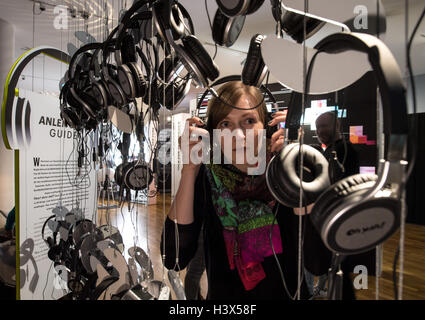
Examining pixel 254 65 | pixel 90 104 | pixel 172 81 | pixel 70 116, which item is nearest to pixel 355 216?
pixel 254 65

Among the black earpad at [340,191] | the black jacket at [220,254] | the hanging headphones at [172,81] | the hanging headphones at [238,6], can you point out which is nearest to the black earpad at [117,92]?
the hanging headphones at [172,81]

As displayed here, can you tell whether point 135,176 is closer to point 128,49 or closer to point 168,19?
point 128,49

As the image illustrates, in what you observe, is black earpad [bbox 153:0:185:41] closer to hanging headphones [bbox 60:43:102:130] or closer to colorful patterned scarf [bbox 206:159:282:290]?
colorful patterned scarf [bbox 206:159:282:290]

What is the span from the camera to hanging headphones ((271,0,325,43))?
0.43 m

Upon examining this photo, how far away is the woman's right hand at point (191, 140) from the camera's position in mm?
660

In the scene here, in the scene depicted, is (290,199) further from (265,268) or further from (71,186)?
(71,186)

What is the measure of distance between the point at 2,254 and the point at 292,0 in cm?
265

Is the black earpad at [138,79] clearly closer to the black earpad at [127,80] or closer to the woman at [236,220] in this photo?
the black earpad at [127,80]

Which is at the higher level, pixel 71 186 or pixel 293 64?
pixel 293 64

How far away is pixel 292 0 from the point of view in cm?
45

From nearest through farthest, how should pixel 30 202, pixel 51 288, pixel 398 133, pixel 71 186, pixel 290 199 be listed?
pixel 398 133 → pixel 290 199 → pixel 30 202 → pixel 51 288 → pixel 71 186

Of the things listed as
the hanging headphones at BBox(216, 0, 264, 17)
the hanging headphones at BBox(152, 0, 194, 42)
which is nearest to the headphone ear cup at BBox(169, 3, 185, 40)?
the hanging headphones at BBox(152, 0, 194, 42)

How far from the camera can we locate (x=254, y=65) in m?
0.49
